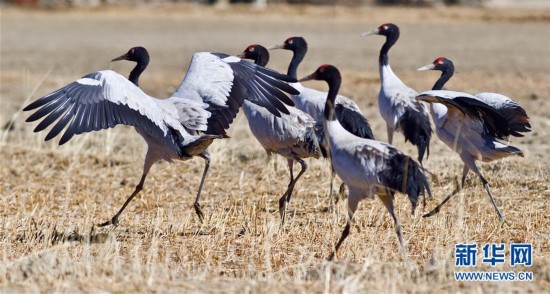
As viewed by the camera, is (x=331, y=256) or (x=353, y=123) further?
(x=353, y=123)

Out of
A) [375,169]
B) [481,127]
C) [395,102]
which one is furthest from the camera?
[395,102]

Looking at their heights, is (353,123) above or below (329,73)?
below

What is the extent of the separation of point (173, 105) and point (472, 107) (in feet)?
8.27

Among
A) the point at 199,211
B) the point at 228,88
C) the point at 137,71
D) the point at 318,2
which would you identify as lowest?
the point at 199,211

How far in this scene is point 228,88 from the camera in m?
9.30

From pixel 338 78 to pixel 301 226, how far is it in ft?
5.22

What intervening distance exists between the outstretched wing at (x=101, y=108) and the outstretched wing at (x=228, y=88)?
1.75 feet

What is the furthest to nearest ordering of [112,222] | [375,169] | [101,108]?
[112,222]
[101,108]
[375,169]

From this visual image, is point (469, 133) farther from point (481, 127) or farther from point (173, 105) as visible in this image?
point (173, 105)

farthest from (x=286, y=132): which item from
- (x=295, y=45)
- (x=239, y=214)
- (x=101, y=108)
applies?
(x=101, y=108)

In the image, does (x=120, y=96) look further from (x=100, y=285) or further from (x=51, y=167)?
(x=51, y=167)

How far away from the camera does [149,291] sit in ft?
20.0

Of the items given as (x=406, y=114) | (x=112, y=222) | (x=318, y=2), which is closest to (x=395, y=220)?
(x=406, y=114)

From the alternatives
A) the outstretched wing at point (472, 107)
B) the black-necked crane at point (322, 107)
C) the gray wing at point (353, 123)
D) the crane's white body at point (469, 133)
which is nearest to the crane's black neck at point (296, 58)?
the black-necked crane at point (322, 107)
